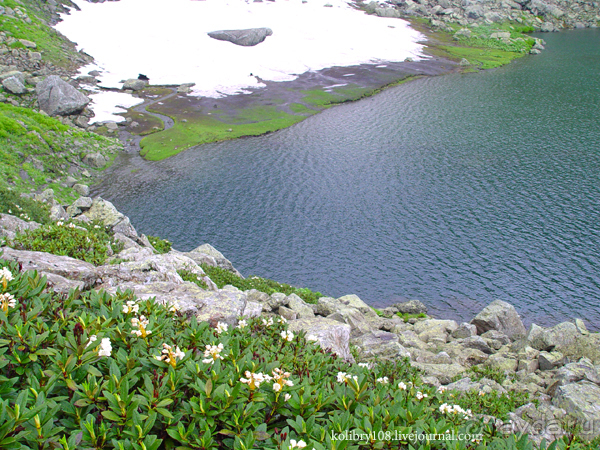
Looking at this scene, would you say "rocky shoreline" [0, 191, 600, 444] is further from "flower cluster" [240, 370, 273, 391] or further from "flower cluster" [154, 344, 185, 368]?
"flower cluster" [240, 370, 273, 391]

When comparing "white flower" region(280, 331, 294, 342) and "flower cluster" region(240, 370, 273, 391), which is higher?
"flower cluster" region(240, 370, 273, 391)

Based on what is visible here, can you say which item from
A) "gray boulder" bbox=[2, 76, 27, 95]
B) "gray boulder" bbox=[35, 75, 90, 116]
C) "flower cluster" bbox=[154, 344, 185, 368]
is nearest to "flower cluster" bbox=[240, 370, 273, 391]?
"flower cluster" bbox=[154, 344, 185, 368]

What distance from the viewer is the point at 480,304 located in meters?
40.1

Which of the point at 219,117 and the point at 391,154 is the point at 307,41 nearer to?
the point at 219,117

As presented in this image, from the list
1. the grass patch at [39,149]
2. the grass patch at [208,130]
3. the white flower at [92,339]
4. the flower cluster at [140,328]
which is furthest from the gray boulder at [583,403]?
the grass patch at [208,130]

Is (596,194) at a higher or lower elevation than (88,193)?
higher

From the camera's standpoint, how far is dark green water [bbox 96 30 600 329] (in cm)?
4338

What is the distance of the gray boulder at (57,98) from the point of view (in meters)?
78.2

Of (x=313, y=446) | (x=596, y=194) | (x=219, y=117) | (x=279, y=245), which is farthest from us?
(x=219, y=117)

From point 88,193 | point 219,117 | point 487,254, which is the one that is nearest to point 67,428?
point 487,254

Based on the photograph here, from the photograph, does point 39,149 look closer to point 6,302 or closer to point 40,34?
point 40,34

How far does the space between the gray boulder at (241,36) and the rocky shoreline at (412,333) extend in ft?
386

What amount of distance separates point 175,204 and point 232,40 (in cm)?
10105

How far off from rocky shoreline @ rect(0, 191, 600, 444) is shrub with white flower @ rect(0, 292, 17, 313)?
3.24 meters
